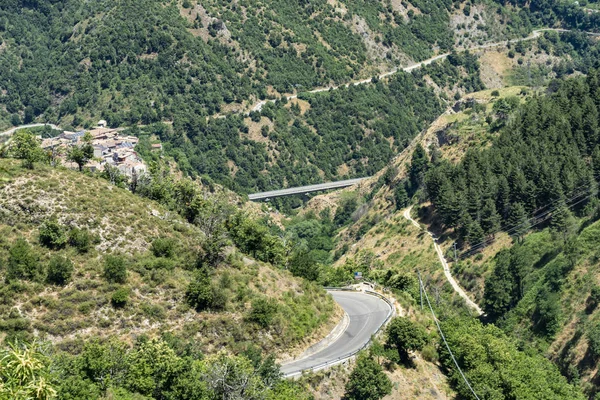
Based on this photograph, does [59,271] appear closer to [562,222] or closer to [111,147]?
[562,222]

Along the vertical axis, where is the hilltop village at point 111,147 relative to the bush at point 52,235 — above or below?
below

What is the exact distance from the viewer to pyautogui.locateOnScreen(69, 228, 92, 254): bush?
224 ft

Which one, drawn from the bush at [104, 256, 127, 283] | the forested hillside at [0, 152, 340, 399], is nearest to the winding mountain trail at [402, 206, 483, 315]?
the forested hillside at [0, 152, 340, 399]

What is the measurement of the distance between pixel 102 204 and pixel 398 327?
29.9 metres

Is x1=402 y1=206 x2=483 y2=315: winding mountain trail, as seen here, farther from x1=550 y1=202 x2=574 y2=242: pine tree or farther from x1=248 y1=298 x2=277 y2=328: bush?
x1=248 y1=298 x2=277 y2=328: bush

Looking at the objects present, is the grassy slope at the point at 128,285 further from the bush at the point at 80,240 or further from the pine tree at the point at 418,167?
the pine tree at the point at 418,167

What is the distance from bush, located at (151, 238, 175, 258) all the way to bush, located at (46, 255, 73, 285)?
8705mm

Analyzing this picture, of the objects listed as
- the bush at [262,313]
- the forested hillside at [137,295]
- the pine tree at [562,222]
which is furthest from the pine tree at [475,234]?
the bush at [262,313]

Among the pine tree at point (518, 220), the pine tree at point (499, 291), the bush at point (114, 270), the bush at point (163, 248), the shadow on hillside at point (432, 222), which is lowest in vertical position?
the shadow on hillside at point (432, 222)

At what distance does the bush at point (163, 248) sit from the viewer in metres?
71.5

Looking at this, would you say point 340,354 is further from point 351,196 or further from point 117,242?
point 351,196

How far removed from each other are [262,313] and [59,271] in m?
17.8

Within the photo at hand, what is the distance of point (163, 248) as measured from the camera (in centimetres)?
7169

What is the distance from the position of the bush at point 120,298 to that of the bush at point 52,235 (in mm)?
6981
